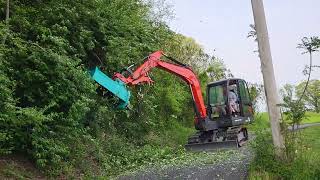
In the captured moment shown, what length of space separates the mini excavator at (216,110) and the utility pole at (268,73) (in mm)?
6559

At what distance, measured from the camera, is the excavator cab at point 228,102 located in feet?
58.1

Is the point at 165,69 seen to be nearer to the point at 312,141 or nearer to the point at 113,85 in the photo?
the point at 113,85

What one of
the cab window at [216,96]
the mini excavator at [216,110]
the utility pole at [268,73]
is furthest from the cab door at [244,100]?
the utility pole at [268,73]

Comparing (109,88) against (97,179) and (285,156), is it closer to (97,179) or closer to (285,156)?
(97,179)

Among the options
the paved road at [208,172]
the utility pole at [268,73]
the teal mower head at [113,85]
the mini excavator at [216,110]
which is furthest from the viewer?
the mini excavator at [216,110]

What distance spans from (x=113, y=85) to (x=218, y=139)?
494 cm

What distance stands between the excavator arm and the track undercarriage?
2.06ft

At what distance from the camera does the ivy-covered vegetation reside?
11.1m

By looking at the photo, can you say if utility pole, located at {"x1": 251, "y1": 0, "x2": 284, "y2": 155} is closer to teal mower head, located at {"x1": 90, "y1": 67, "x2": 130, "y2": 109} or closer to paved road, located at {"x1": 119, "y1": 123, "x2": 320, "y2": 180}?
paved road, located at {"x1": 119, "y1": 123, "x2": 320, "y2": 180}

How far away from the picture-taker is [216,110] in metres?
18.1

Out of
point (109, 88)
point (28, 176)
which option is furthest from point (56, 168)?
point (109, 88)

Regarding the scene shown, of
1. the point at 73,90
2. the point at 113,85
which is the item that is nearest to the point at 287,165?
the point at 73,90

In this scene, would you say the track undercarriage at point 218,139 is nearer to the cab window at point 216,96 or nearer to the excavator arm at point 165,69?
the excavator arm at point 165,69

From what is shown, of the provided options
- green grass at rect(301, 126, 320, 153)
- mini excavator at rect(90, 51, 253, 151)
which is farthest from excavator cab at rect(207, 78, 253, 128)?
green grass at rect(301, 126, 320, 153)
